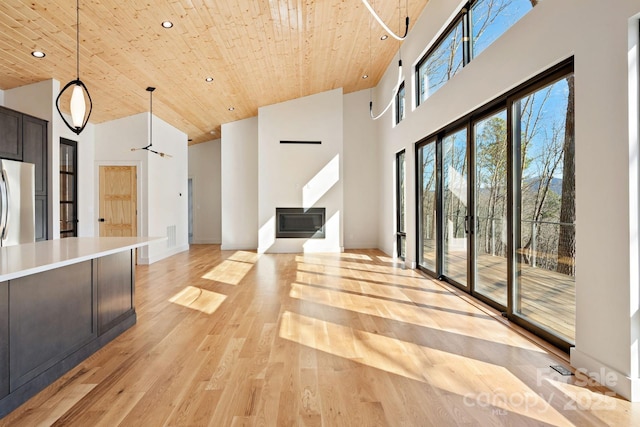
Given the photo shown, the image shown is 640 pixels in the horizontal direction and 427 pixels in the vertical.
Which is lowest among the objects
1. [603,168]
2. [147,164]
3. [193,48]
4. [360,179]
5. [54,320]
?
[54,320]

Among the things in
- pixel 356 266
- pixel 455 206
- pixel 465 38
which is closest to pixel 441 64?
pixel 465 38

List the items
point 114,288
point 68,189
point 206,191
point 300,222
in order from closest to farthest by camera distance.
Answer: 1. point 114,288
2. point 68,189
3. point 300,222
4. point 206,191

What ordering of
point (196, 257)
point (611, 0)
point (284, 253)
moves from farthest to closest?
point (284, 253)
point (196, 257)
point (611, 0)

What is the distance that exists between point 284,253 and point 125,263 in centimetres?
550

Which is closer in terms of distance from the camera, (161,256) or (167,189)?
(161,256)

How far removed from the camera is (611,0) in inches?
84.4

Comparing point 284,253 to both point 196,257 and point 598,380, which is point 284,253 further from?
point 598,380

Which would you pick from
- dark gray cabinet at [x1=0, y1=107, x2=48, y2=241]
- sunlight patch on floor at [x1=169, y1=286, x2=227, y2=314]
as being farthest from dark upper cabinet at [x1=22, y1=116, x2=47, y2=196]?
sunlight patch on floor at [x1=169, y1=286, x2=227, y2=314]

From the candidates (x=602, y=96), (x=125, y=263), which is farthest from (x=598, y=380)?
(x=125, y=263)

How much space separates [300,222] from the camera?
8867mm

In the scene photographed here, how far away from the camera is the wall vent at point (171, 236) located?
8.41 m

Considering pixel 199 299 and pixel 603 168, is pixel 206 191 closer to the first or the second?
pixel 199 299

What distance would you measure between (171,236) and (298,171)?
3.34 m

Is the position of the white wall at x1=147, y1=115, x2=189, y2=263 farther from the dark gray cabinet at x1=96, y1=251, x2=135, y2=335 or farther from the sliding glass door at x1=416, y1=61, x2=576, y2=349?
the sliding glass door at x1=416, y1=61, x2=576, y2=349
